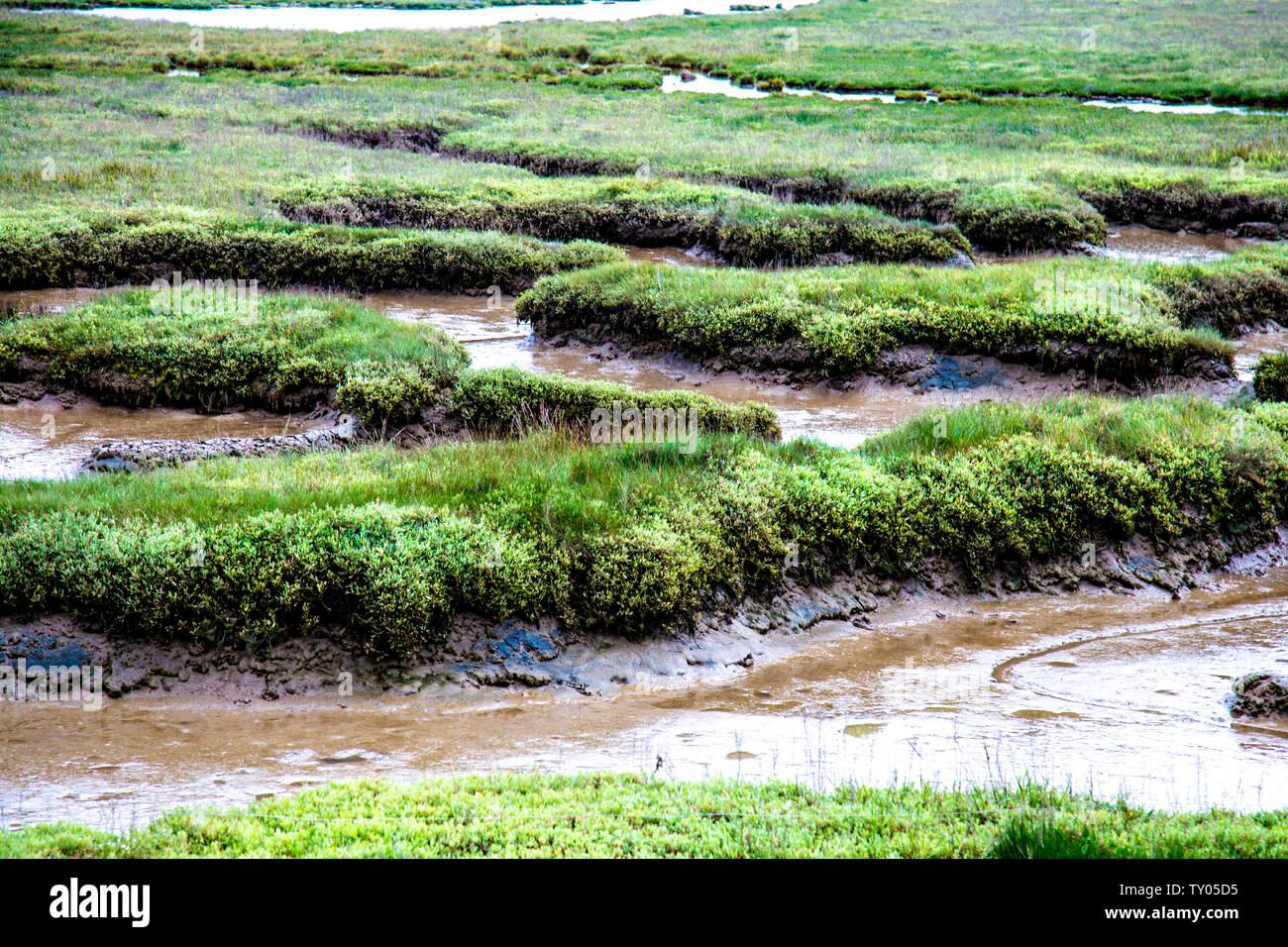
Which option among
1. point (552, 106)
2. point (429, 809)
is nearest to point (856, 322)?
point (429, 809)

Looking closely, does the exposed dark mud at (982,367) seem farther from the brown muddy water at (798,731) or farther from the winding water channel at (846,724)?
the brown muddy water at (798,731)

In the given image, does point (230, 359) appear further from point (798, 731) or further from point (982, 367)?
point (982, 367)

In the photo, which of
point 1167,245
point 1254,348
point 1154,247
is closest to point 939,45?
point 1167,245

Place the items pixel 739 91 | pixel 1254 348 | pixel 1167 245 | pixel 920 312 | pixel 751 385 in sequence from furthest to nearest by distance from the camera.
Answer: pixel 739 91, pixel 1167 245, pixel 1254 348, pixel 920 312, pixel 751 385

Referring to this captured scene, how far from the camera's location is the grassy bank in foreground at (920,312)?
60.6 feet

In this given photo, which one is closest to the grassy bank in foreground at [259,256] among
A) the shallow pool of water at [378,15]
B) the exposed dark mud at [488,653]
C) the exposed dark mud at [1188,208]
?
the exposed dark mud at [488,653]

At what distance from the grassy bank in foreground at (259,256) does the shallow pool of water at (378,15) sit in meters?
68.1

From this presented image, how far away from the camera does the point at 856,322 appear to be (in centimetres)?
1900

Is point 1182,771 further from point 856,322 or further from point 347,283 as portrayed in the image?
point 347,283

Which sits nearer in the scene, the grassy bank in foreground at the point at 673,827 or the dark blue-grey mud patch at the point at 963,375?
the grassy bank in foreground at the point at 673,827

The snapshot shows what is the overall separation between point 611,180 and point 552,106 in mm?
19904

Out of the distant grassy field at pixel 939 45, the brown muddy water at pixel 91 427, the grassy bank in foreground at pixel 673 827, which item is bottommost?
the grassy bank in foreground at pixel 673 827

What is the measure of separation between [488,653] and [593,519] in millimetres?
1854

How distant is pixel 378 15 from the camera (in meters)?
113
